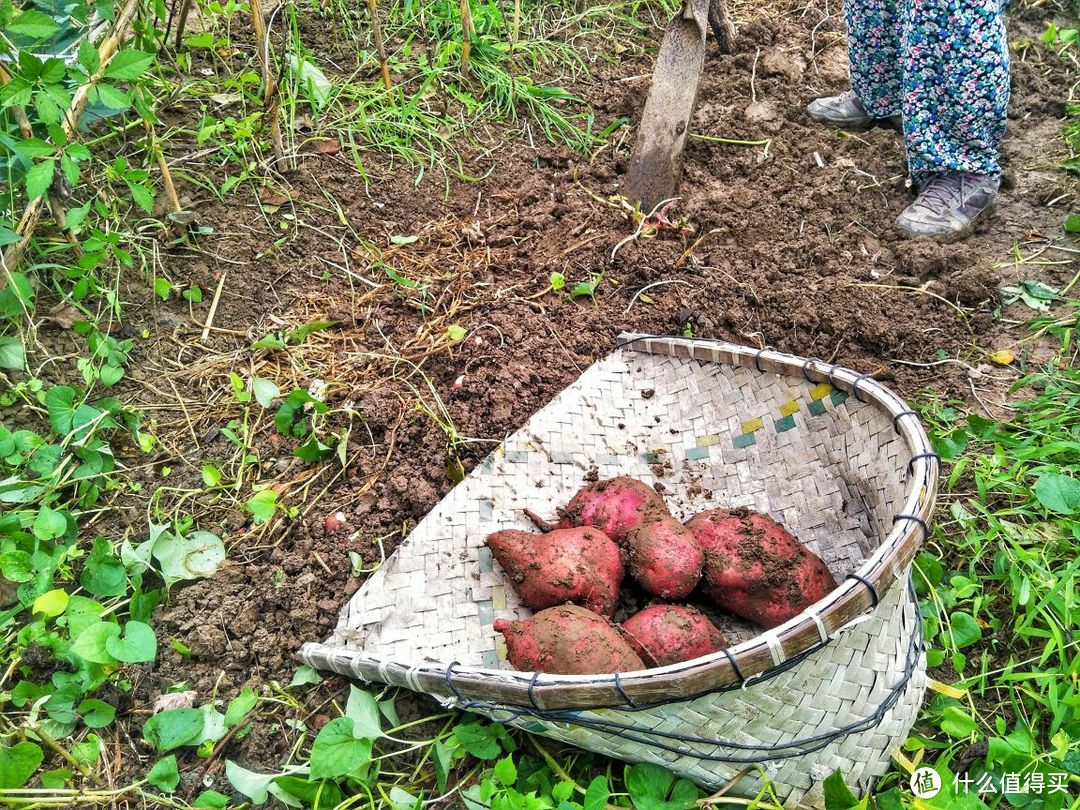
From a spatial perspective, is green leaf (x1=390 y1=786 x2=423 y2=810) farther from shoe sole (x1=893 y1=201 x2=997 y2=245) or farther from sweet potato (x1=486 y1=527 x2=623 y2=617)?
shoe sole (x1=893 y1=201 x2=997 y2=245)

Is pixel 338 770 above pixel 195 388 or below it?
below

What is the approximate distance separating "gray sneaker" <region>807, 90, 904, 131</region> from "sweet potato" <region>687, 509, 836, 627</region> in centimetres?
172

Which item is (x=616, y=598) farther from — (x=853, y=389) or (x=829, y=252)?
(x=829, y=252)

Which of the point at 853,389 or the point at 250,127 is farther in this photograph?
the point at 250,127

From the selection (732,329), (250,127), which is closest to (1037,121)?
(732,329)

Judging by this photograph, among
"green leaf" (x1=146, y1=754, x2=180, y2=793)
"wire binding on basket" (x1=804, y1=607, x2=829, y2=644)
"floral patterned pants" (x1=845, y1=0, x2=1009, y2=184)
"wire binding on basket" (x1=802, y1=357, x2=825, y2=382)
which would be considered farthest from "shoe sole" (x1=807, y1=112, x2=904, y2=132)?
"green leaf" (x1=146, y1=754, x2=180, y2=793)

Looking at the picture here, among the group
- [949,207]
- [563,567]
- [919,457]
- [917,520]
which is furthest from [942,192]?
[563,567]

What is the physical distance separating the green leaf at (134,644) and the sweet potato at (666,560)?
→ 0.91 m

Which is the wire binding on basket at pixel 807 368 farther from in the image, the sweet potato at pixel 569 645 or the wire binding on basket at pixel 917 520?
the sweet potato at pixel 569 645

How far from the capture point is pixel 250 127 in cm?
241

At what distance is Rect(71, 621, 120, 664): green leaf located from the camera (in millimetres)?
1483

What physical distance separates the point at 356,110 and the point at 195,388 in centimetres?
110

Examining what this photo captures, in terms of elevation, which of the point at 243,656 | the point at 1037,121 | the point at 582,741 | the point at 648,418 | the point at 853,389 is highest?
the point at 1037,121

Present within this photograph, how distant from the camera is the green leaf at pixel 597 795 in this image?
1.33 meters
